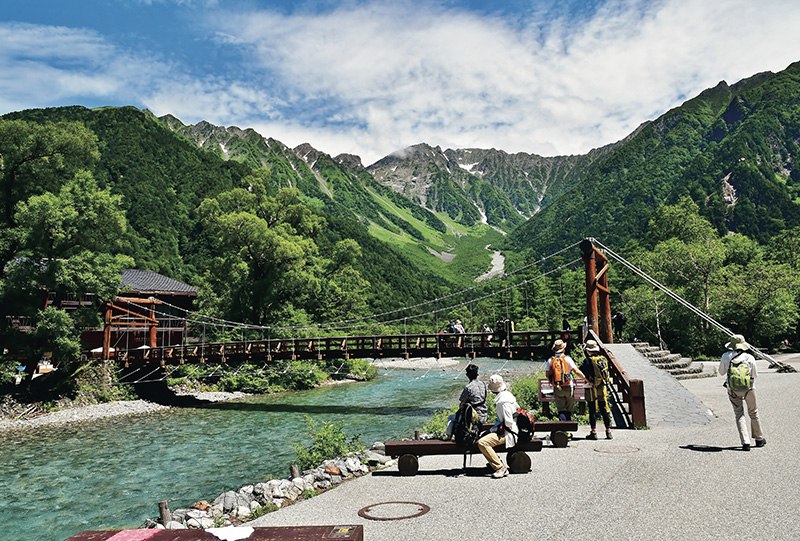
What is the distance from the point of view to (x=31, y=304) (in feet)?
78.5

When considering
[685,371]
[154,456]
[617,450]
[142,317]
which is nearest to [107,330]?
[142,317]

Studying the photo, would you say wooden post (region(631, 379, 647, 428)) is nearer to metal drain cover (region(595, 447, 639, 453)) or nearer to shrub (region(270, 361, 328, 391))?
metal drain cover (region(595, 447, 639, 453))

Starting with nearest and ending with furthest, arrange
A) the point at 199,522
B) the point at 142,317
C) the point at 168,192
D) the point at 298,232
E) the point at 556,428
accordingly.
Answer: the point at 199,522 < the point at 556,428 < the point at 142,317 < the point at 298,232 < the point at 168,192

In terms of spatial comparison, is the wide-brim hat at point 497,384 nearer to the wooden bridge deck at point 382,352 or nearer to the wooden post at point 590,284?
the wooden post at point 590,284

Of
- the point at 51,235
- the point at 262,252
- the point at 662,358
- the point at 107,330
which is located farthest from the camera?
the point at 262,252

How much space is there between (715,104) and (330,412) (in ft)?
690

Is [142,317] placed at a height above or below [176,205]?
below

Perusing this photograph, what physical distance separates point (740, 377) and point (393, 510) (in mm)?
6031

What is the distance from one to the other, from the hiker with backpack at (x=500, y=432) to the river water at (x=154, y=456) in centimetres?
682

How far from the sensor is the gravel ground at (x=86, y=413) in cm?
2212

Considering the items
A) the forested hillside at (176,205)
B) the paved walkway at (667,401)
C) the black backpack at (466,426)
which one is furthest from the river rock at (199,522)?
the forested hillside at (176,205)

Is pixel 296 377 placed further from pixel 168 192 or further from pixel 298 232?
pixel 168 192

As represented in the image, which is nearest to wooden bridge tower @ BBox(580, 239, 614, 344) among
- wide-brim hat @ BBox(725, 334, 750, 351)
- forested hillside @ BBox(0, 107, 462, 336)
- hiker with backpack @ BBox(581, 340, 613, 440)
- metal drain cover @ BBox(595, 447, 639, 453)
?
hiker with backpack @ BBox(581, 340, 613, 440)

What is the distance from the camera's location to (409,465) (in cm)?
844
